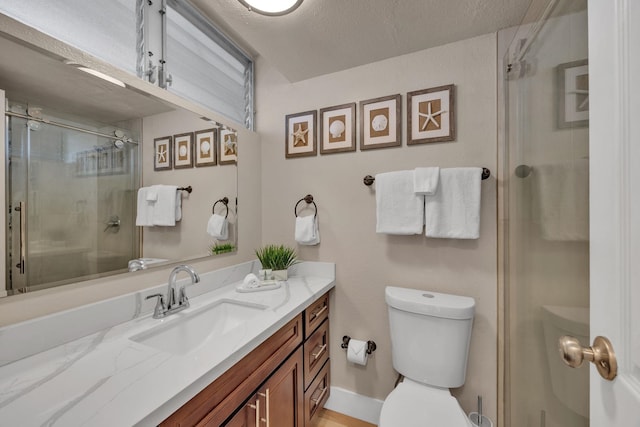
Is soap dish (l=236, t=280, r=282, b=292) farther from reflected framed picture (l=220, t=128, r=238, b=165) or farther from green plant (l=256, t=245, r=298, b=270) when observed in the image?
reflected framed picture (l=220, t=128, r=238, b=165)

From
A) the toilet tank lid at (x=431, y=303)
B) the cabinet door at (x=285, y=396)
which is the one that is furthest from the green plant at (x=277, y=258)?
the toilet tank lid at (x=431, y=303)

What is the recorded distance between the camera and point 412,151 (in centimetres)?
146

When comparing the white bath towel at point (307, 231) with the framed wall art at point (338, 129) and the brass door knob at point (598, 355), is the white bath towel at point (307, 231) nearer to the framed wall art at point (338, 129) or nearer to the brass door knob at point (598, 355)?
the framed wall art at point (338, 129)

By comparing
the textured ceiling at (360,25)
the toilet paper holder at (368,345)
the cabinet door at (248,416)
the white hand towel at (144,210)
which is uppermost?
the textured ceiling at (360,25)

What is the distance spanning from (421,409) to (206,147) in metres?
1.66

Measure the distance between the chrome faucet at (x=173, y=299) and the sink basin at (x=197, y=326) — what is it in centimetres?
4

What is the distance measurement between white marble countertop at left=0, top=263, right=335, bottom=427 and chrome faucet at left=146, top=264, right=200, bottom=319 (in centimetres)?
5

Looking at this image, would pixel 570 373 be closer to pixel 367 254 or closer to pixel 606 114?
pixel 606 114

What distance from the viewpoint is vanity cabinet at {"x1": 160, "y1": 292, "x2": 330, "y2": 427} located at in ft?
2.40

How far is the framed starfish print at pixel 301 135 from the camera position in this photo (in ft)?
5.54

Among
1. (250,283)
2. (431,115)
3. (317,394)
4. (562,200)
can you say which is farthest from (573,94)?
(317,394)

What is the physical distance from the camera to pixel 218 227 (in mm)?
1517

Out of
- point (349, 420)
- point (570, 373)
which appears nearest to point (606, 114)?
point (570, 373)

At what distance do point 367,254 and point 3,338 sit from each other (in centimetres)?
146
